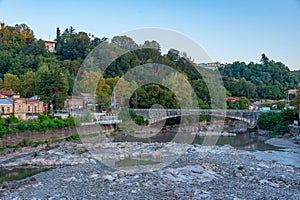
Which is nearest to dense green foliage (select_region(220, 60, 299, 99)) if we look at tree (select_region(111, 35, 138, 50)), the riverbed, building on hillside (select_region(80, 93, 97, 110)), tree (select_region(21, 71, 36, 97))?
tree (select_region(111, 35, 138, 50))

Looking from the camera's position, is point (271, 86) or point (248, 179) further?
point (271, 86)

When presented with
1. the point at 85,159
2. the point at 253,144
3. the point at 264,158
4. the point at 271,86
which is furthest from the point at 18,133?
the point at 271,86

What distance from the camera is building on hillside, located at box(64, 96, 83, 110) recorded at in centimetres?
4972

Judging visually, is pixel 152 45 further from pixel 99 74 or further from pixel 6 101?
pixel 6 101

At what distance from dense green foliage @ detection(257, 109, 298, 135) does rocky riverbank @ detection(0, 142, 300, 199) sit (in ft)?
56.3

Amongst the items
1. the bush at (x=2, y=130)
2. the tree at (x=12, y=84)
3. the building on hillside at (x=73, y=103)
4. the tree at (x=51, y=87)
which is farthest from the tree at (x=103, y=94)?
the bush at (x=2, y=130)

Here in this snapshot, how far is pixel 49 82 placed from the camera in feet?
138

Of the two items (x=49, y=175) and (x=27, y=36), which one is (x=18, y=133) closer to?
(x=49, y=175)

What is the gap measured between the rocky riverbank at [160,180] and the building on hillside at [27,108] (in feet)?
38.5

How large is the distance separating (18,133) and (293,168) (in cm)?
1995

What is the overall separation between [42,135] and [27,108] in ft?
28.0

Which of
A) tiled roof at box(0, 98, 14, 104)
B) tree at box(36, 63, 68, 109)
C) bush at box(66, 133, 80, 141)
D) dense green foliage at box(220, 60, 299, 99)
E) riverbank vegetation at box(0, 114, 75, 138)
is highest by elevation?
dense green foliage at box(220, 60, 299, 99)

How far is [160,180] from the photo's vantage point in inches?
710

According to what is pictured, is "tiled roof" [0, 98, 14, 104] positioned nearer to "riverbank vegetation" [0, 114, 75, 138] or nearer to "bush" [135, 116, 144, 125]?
"riverbank vegetation" [0, 114, 75, 138]
